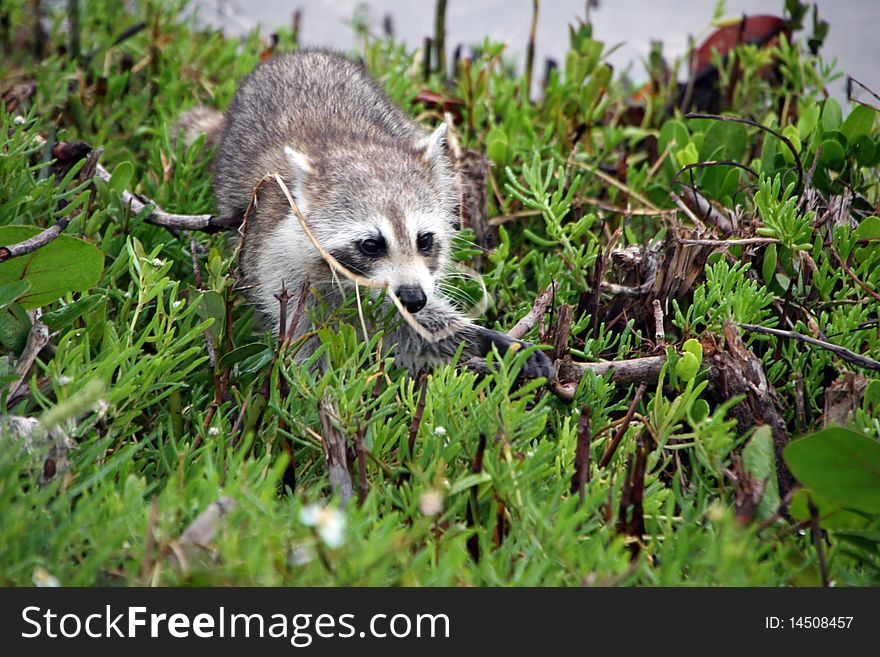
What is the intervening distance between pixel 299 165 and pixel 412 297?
968 millimetres

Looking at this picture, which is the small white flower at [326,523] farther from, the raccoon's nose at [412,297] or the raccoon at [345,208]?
the raccoon's nose at [412,297]

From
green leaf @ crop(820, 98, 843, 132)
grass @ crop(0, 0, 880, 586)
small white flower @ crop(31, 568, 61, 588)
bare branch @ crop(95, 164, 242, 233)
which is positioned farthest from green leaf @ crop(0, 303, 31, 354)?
green leaf @ crop(820, 98, 843, 132)

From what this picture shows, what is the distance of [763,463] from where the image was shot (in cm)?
230

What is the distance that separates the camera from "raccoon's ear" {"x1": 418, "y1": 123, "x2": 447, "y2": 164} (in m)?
4.24

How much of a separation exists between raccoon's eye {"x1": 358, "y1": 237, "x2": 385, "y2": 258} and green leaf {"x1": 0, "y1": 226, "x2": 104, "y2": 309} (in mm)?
1333

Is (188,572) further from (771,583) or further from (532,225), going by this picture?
(532,225)

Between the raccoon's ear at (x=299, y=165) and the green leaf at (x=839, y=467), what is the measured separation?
8.44 feet

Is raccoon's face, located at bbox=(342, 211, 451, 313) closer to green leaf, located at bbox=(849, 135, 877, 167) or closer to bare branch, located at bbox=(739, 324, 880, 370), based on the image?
bare branch, located at bbox=(739, 324, 880, 370)

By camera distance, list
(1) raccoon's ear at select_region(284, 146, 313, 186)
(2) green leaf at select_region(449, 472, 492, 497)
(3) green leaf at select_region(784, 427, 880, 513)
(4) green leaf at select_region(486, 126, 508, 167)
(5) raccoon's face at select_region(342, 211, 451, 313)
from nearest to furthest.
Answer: (3) green leaf at select_region(784, 427, 880, 513)
(2) green leaf at select_region(449, 472, 492, 497)
(5) raccoon's face at select_region(342, 211, 451, 313)
(1) raccoon's ear at select_region(284, 146, 313, 186)
(4) green leaf at select_region(486, 126, 508, 167)

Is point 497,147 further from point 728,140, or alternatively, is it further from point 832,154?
point 832,154

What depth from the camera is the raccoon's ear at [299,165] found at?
401 cm

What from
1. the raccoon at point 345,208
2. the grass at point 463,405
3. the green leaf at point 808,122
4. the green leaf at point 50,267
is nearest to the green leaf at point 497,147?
the grass at point 463,405
